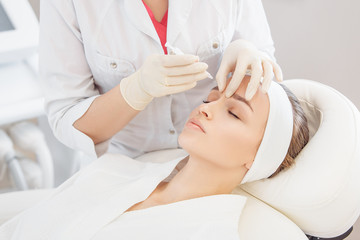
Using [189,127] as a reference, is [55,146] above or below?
below

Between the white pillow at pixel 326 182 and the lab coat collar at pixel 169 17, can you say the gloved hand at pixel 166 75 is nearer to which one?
the lab coat collar at pixel 169 17

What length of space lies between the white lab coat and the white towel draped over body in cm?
14


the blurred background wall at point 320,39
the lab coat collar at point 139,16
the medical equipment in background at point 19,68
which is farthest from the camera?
the blurred background wall at point 320,39

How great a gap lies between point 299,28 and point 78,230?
1.32m

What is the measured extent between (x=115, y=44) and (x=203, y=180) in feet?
1.41

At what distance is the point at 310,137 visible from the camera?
1.19 m

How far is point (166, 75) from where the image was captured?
970mm

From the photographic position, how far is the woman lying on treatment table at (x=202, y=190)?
997 mm

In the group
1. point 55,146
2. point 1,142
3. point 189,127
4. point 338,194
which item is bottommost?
point 55,146

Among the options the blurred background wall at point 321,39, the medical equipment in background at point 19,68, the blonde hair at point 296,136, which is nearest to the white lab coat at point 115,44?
the medical equipment in background at point 19,68

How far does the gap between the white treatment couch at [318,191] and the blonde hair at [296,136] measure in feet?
0.07

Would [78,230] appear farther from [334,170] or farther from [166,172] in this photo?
[334,170]

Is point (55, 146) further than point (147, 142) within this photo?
Yes

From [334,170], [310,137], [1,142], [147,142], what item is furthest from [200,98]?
[1,142]
